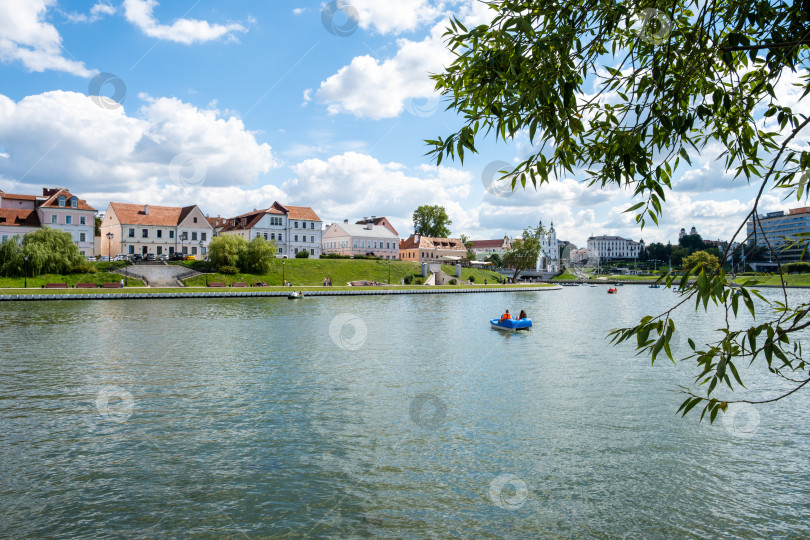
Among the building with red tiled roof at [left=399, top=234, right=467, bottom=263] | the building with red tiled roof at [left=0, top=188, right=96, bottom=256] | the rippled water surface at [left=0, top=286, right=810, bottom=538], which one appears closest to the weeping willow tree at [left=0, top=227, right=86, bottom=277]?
the building with red tiled roof at [left=0, top=188, right=96, bottom=256]

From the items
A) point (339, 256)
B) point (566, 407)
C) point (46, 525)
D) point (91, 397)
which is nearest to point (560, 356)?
point (566, 407)

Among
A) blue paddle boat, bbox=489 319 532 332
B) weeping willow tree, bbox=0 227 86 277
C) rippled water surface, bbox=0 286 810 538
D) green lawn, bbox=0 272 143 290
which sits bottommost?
rippled water surface, bbox=0 286 810 538

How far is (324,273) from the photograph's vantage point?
90.9 metres

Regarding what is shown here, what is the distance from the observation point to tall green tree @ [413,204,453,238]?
509ft

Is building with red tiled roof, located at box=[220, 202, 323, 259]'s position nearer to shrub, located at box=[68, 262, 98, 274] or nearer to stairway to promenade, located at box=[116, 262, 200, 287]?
stairway to promenade, located at box=[116, 262, 200, 287]

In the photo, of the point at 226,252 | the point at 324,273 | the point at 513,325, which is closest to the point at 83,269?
the point at 226,252

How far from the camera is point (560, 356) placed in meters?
25.6

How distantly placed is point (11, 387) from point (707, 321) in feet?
150

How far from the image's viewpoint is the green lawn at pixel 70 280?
61.8m

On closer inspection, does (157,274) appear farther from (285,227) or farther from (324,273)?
(285,227)

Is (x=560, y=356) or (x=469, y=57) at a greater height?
(x=469, y=57)

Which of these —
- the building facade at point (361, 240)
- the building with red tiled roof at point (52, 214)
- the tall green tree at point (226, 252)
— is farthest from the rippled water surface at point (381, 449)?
the building facade at point (361, 240)

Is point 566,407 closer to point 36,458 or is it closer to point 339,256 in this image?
point 36,458

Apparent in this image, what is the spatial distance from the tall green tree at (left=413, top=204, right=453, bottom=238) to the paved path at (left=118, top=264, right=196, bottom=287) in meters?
88.9
